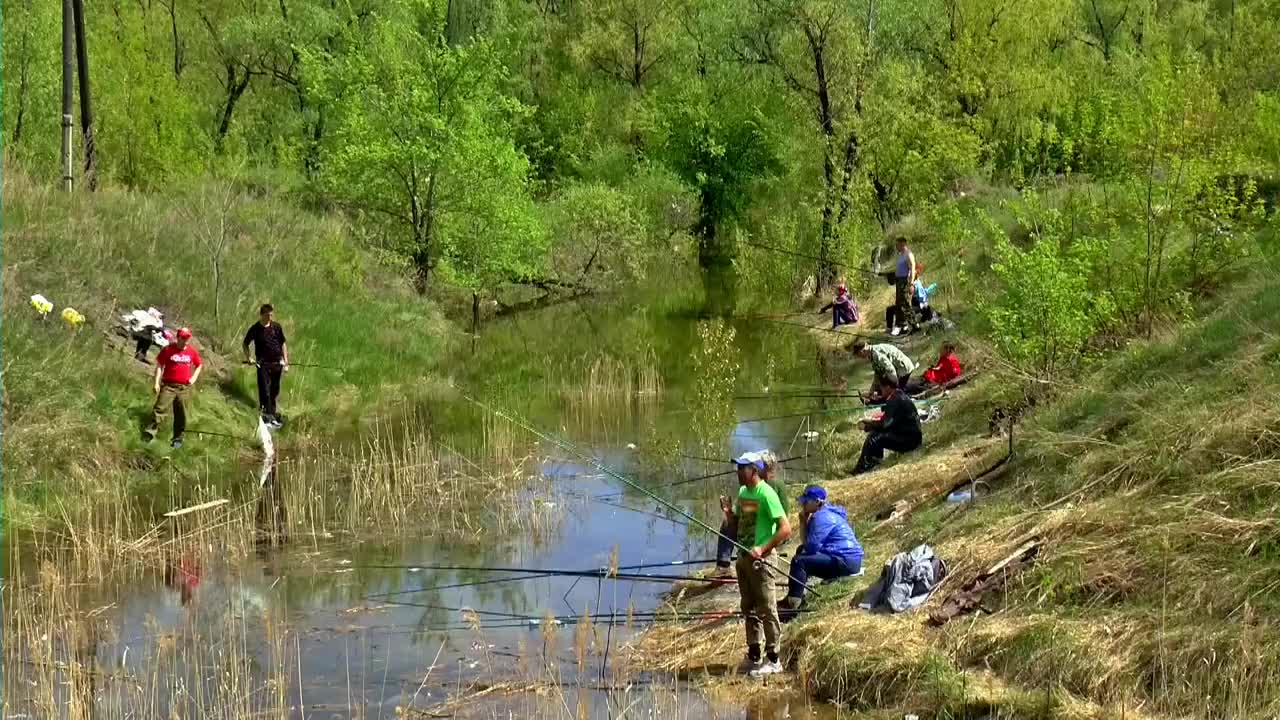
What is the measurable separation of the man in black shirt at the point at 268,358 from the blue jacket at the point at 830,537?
10.0 metres

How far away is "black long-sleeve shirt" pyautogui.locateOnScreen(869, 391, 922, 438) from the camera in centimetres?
1543

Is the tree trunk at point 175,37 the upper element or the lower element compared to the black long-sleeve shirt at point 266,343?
upper

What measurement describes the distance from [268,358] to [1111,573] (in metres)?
12.8

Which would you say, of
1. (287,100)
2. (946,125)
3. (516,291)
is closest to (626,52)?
(287,100)

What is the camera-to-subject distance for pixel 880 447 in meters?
15.5

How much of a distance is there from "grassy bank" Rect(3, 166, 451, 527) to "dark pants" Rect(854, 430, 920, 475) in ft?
25.2

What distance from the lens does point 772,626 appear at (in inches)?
392

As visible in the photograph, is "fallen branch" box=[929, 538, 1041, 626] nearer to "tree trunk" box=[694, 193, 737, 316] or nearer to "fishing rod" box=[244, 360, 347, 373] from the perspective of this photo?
"fishing rod" box=[244, 360, 347, 373]

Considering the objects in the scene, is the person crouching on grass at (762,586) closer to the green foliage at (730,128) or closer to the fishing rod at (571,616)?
the fishing rod at (571,616)

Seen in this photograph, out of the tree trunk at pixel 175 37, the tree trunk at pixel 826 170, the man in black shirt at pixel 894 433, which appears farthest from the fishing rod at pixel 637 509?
the tree trunk at pixel 175 37

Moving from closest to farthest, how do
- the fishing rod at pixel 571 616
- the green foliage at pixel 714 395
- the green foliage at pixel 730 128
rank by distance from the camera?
the fishing rod at pixel 571 616
the green foliage at pixel 730 128
the green foliage at pixel 714 395

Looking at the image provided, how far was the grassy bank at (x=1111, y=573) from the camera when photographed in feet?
28.3

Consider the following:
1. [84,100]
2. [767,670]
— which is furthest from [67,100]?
[767,670]

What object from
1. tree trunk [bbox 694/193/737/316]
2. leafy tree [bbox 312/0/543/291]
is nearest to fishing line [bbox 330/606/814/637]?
leafy tree [bbox 312/0/543/291]
